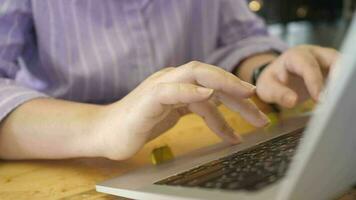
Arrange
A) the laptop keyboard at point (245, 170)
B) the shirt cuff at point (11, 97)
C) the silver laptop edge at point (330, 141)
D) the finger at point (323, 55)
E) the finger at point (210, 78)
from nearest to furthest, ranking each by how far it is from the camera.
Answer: the silver laptop edge at point (330, 141) → the laptop keyboard at point (245, 170) → the finger at point (210, 78) → the shirt cuff at point (11, 97) → the finger at point (323, 55)

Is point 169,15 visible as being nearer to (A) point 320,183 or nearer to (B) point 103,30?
(B) point 103,30

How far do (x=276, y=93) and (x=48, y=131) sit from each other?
30 cm

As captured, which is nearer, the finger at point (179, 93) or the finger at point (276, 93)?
the finger at point (179, 93)

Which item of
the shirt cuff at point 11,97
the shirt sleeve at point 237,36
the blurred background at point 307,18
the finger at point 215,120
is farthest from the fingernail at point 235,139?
the blurred background at point 307,18

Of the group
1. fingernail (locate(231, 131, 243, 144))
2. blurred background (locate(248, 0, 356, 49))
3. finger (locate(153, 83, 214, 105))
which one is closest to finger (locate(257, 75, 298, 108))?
fingernail (locate(231, 131, 243, 144))

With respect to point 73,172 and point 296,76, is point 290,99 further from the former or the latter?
point 73,172

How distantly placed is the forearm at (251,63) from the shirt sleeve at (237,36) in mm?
17

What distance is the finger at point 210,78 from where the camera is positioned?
1.50 feet

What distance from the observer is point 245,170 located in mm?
382

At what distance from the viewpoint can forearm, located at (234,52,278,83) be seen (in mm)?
839

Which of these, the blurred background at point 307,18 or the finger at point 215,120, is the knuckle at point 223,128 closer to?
the finger at point 215,120

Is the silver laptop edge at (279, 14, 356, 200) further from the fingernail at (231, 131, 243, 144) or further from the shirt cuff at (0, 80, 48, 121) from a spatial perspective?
the shirt cuff at (0, 80, 48, 121)

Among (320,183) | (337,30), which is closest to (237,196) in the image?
(320,183)

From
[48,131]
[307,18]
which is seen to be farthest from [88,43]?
[307,18]
